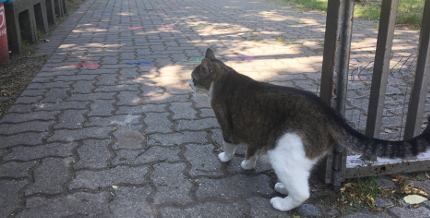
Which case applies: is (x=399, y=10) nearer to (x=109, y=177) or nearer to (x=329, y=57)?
(x=329, y=57)

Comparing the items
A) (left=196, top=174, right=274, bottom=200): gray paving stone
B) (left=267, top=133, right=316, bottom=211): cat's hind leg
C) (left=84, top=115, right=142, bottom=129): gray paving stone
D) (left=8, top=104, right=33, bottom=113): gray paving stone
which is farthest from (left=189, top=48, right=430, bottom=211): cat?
(left=8, top=104, right=33, bottom=113): gray paving stone

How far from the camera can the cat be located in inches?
82.9

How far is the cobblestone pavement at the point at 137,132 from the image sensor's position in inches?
95.7

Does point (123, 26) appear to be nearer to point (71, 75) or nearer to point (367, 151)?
point (71, 75)

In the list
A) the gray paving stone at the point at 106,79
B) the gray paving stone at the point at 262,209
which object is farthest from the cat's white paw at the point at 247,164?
the gray paving stone at the point at 106,79

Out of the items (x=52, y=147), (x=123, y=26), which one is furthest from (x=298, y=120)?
(x=123, y=26)

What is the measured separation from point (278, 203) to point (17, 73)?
176 inches

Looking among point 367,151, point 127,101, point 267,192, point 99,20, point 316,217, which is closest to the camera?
point 367,151

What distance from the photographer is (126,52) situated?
21.4ft

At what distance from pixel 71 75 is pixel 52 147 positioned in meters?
2.28

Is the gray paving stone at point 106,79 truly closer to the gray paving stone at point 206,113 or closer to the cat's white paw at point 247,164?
the gray paving stone at point 206,113

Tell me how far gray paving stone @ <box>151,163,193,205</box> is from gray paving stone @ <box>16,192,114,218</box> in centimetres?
35

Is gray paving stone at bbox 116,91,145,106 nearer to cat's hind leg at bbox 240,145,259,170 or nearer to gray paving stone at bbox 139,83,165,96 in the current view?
gray paving stone at bbox 139,83,165,96

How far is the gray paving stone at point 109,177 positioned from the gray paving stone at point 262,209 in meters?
0.81
